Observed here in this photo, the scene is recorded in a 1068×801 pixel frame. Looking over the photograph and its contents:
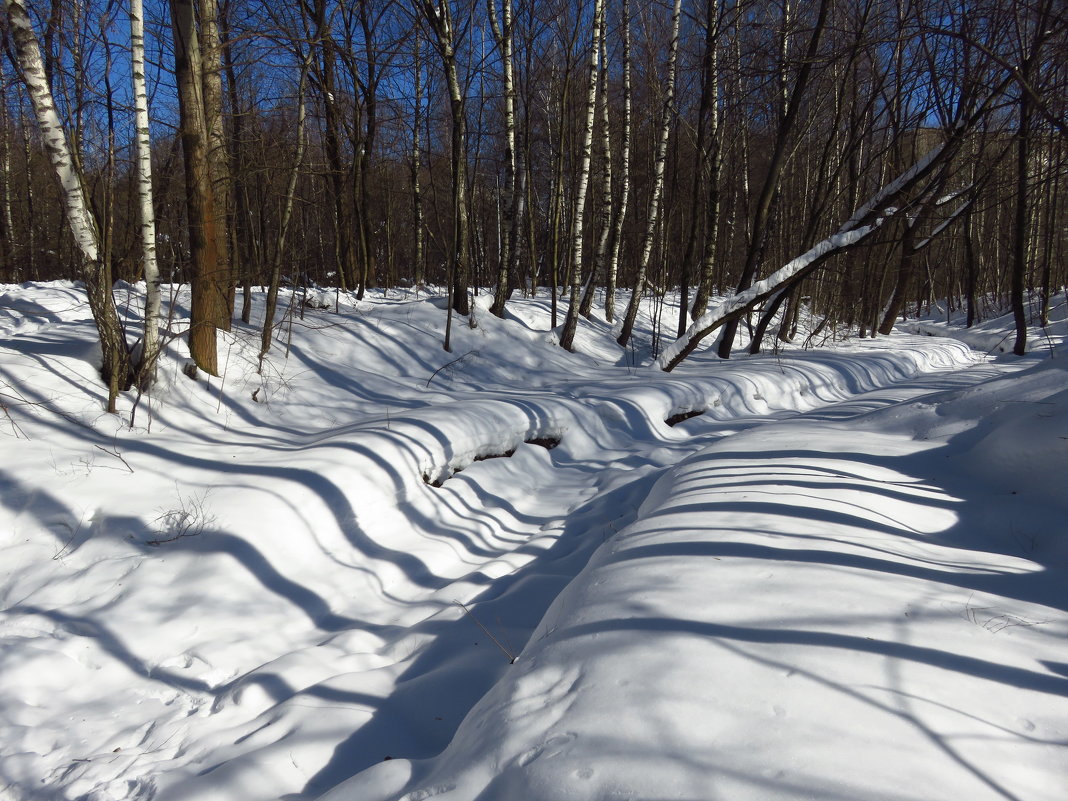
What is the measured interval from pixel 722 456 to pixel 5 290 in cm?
1396

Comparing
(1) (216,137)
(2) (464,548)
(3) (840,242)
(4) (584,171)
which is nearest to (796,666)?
(2) (464,548)

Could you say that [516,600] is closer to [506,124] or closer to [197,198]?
[197,198]

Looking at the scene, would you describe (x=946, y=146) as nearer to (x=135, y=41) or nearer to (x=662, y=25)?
(x=662, y=25)

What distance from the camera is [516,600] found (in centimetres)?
351

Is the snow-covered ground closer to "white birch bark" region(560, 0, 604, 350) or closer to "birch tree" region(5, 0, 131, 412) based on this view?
"birch tree" region(5, 0, 131, 412)

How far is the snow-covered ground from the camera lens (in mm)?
1611

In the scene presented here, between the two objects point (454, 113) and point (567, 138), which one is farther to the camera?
point (567, 138)

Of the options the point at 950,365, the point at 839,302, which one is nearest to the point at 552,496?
the point at 950,365

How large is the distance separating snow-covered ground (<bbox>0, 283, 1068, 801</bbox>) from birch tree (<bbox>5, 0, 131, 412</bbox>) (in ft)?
1.43

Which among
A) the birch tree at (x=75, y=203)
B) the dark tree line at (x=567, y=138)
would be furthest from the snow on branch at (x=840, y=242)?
the birch tree at (x=75, y=203)

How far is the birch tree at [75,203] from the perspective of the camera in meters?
4.43

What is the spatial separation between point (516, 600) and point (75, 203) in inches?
192

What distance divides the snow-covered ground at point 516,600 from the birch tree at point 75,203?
44 centimetres

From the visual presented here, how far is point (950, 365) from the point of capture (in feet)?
43.0
